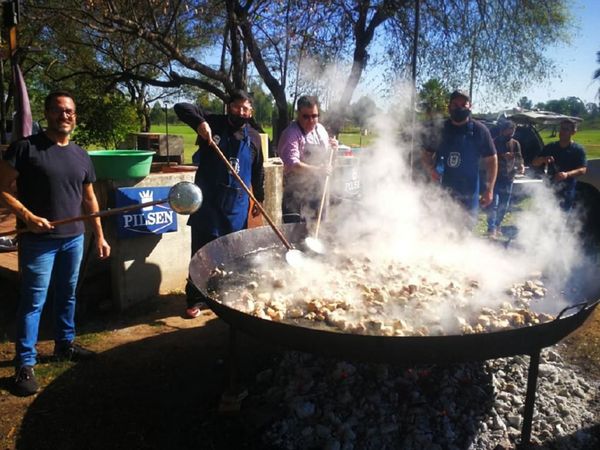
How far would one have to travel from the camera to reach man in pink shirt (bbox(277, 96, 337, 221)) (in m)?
4.41

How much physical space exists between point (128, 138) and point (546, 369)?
10.2 metres

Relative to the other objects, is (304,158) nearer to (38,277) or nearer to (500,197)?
(38,277)

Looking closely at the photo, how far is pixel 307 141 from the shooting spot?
453 cm

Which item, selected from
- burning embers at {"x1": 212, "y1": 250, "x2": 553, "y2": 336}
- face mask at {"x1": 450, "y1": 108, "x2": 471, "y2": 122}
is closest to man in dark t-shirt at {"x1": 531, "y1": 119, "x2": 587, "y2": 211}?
face mask at {"x1": 450, "y1": 108, "x2": 471, "y2": 122}

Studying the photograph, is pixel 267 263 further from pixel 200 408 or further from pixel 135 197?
pixel 135 197

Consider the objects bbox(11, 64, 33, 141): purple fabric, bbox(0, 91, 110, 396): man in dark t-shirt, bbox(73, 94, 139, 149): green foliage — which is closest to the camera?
bbox(0, 91, 110, 396): man in dark t-shirt

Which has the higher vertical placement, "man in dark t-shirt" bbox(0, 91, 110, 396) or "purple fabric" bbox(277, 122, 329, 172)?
"purple fabric" bbox(277, 122, 329, 172)

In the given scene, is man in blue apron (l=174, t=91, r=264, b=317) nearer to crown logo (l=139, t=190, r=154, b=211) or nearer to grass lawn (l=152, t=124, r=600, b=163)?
crown logo (l=139, t=190, r=154, b=211)

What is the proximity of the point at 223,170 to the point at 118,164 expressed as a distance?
102 cm

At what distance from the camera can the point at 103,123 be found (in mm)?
10602

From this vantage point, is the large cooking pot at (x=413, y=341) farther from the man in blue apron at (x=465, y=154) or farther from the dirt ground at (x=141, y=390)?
the man in blue apron at (x=465, y=154)

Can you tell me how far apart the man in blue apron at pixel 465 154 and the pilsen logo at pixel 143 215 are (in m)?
2.97

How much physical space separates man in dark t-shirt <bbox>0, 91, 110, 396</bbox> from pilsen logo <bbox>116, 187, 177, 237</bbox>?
0.93m

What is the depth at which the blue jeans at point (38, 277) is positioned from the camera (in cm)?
289
